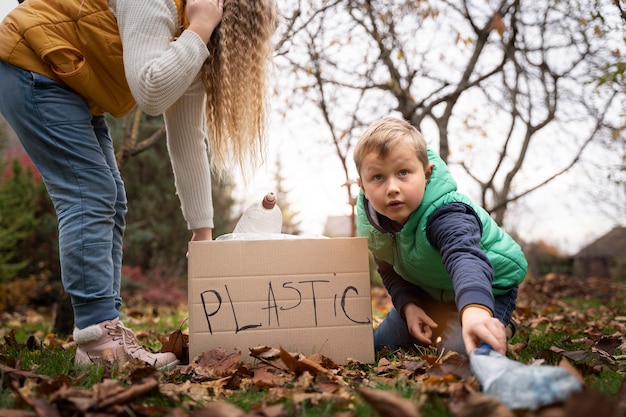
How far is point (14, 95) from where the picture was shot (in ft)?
6.72

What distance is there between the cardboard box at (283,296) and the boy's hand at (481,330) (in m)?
0.69

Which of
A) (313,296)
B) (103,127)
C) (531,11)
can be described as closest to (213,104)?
(103,127)

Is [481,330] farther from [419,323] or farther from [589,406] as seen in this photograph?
[419,323]

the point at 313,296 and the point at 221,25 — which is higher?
the point at 221,25

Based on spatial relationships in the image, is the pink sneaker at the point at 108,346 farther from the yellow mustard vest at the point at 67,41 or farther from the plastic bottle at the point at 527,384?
the plastic bottle at the point at 527,384

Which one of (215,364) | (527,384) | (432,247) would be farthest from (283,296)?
(527,384)

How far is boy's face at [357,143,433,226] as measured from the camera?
6.88 ft

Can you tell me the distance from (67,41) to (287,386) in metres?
1.48

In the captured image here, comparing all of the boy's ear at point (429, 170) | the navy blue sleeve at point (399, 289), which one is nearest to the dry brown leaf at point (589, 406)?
the boy's ear at point (429, 170)

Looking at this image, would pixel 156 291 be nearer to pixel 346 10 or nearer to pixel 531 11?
pixel 346 10

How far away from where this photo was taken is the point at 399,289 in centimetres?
257

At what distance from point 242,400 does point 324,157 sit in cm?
583

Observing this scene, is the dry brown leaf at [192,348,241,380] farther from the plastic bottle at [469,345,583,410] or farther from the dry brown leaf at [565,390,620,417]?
the dry brown leaf at [565,390,620,417]

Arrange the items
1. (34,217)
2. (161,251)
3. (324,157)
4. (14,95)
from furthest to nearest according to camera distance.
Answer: (161,251)
(34,217)
(324,157)
(14,95)
